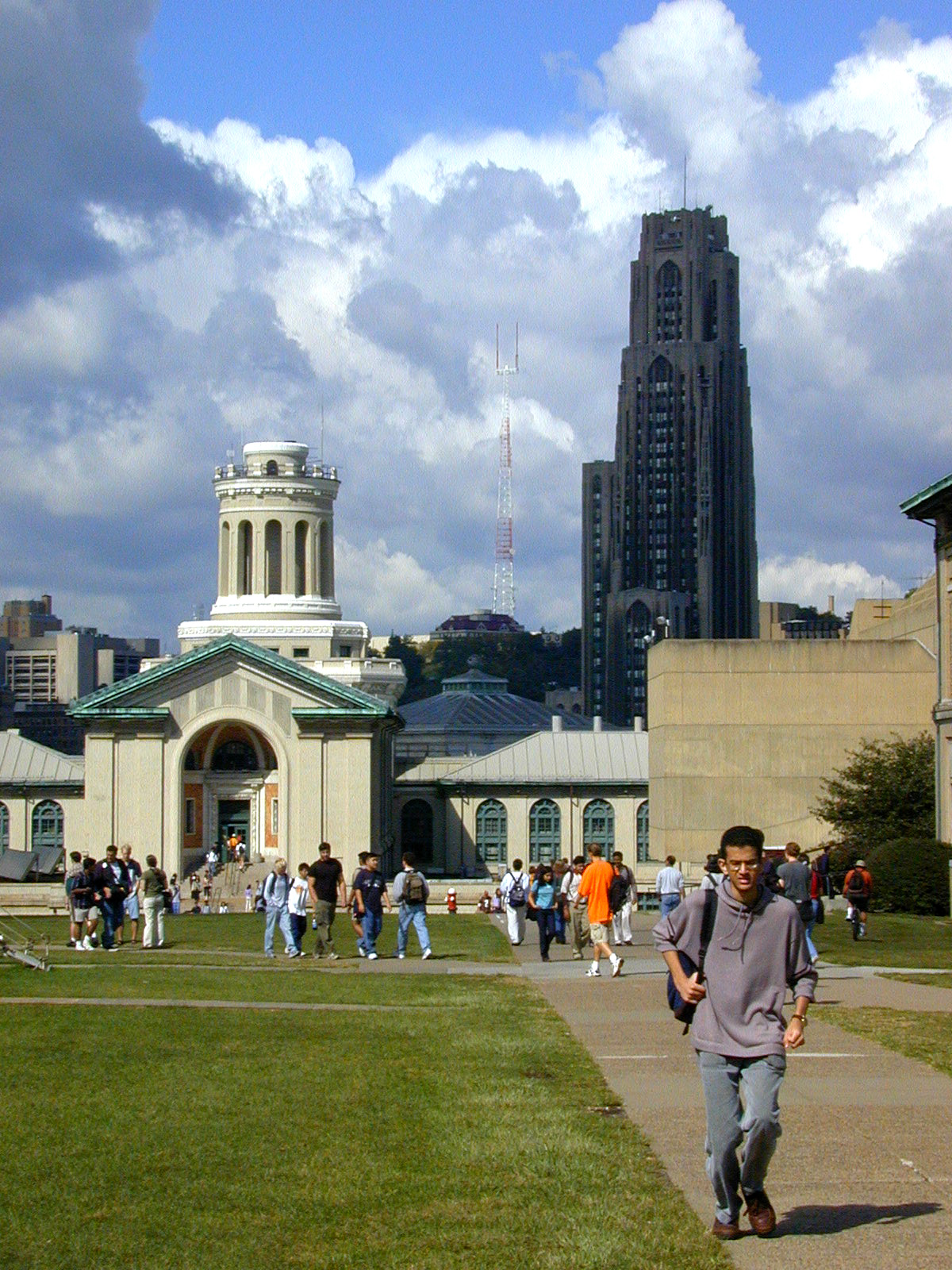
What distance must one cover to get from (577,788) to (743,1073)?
269 ft

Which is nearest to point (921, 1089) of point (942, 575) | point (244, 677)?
point (942, 575)

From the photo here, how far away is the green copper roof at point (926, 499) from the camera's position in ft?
166

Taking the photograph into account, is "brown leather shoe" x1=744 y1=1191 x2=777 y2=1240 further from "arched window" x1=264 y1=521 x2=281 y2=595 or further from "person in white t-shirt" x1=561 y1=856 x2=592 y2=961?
"arched window" x1=264 y1=521 x2=281 y2=595

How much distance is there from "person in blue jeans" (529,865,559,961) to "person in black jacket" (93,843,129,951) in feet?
23.3

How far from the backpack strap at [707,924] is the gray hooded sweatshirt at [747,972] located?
23mm

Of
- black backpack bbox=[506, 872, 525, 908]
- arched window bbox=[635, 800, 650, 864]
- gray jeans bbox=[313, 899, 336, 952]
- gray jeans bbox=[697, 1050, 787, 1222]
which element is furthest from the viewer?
arched window bbox=[635, 800, 650, 864]

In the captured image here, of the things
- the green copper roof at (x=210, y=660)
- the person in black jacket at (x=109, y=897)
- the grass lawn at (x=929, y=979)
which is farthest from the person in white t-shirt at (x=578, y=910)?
the green copper roof at (x=210, y=660)

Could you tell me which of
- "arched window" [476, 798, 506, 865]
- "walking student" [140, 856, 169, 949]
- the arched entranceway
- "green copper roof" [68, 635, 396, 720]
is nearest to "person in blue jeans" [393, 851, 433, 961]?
"walking student" [140, 856, 169, 949]

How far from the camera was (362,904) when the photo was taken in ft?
102

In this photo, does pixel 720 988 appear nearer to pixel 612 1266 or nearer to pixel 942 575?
pixel 612 1266

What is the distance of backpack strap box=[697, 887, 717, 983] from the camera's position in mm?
10602

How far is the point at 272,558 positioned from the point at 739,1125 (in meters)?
96.8

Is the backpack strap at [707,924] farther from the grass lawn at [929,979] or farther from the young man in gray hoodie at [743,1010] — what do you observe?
the grass lawn at [929,979]

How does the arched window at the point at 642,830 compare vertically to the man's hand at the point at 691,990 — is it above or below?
above
